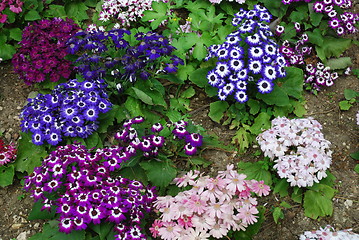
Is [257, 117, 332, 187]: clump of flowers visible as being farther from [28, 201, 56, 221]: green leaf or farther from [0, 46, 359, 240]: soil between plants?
[28, 201, 56, 221]: green leaf

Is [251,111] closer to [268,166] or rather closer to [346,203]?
[268,166]

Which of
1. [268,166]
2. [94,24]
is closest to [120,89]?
[94,24]

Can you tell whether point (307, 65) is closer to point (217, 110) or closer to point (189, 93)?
point (217, 110)

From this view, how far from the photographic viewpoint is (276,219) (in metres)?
3.38

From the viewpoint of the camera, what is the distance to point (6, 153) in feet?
12.3

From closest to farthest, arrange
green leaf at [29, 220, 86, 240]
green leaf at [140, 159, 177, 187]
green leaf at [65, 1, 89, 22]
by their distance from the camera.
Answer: green leaf at [29, 220, 86, 240] → green leaf at [140, 159, 177, 187] → green leaf at [65, 1, 89, 22]

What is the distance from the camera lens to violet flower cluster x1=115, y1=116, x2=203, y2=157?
352 centimetres

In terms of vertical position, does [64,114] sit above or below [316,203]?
above

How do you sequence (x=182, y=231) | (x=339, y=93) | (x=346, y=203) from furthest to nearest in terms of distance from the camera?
(x=339, y=93) → (x=346, y=203) → (x=182, y=231)

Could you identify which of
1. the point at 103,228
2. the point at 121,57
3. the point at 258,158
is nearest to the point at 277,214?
the point at 258,158

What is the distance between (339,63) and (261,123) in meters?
1.44

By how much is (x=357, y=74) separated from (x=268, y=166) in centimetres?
185

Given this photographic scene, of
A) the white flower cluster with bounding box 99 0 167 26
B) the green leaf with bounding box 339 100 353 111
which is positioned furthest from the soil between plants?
the white flower cluster with bounding box 99 0 167 26

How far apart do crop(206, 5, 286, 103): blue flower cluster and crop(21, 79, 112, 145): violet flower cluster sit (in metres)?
1.18
